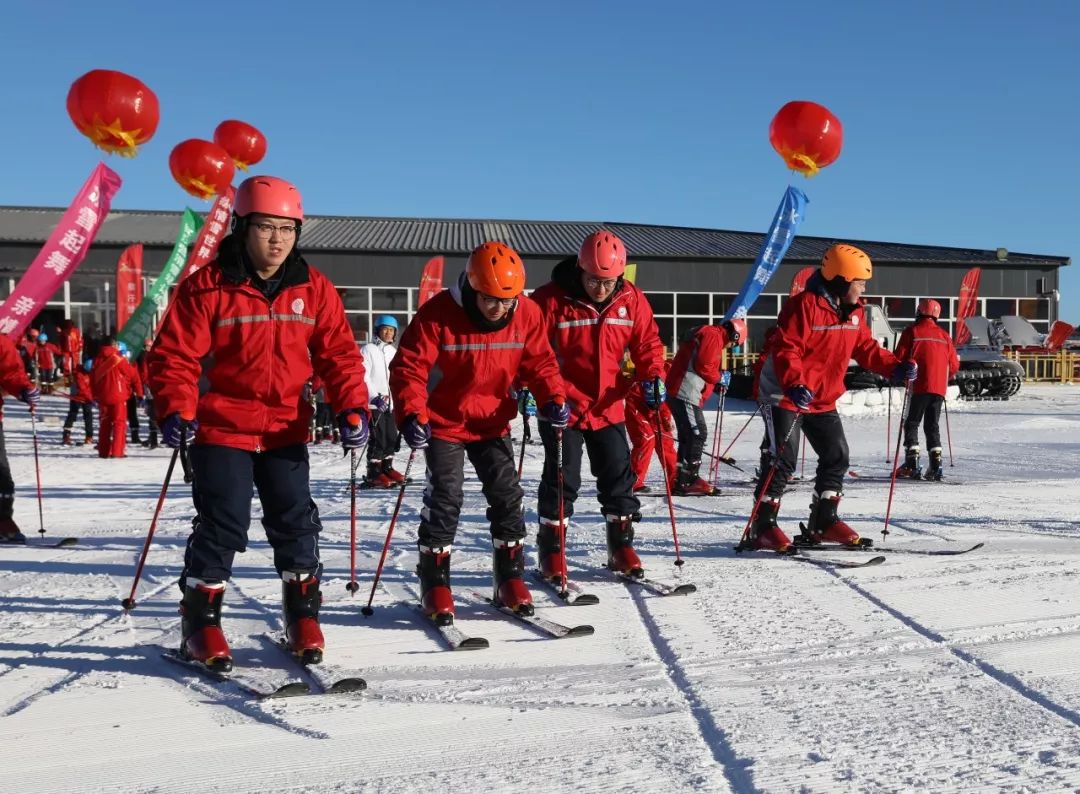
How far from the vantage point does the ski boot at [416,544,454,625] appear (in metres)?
3.95

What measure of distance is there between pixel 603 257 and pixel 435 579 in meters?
1.75

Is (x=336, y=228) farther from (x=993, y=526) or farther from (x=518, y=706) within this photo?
(x=518, y=706)

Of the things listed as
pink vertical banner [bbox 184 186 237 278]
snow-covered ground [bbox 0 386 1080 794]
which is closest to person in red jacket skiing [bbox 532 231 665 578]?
snow-covered ground [bbox 0 386 1080 794]

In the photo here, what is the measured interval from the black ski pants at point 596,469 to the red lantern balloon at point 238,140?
35.8 ft

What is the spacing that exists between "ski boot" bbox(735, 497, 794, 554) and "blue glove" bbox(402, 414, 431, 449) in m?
2.51

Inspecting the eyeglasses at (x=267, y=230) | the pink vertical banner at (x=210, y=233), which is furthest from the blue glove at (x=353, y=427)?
the pink vertical banner at (x=210, y=233)

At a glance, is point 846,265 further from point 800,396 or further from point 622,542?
point 622,542

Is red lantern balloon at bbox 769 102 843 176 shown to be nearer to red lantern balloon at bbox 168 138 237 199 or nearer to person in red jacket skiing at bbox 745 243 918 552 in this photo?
person in red jacket skiing at bbox 745 243 918 552

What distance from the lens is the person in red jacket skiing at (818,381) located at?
530 cm

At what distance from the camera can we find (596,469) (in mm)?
4785

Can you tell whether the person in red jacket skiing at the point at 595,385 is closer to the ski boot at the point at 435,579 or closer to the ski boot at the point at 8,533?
the ski boot at the point at 435,579

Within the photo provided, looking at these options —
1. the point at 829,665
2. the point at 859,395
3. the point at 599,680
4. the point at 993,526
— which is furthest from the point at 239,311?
the point at 859,395

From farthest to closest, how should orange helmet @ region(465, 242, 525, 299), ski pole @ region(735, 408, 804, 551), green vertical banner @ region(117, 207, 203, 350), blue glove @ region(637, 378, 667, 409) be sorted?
1. green vertical banner @ region(117, 207, 203, 350)
2. ski pole @ region(735, 408, 804, 551)
3. blue glove @ region(637, 378, 667, 409)
4. orange helmet @ region(465, 242, 525, 299)

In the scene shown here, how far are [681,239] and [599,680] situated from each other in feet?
105
